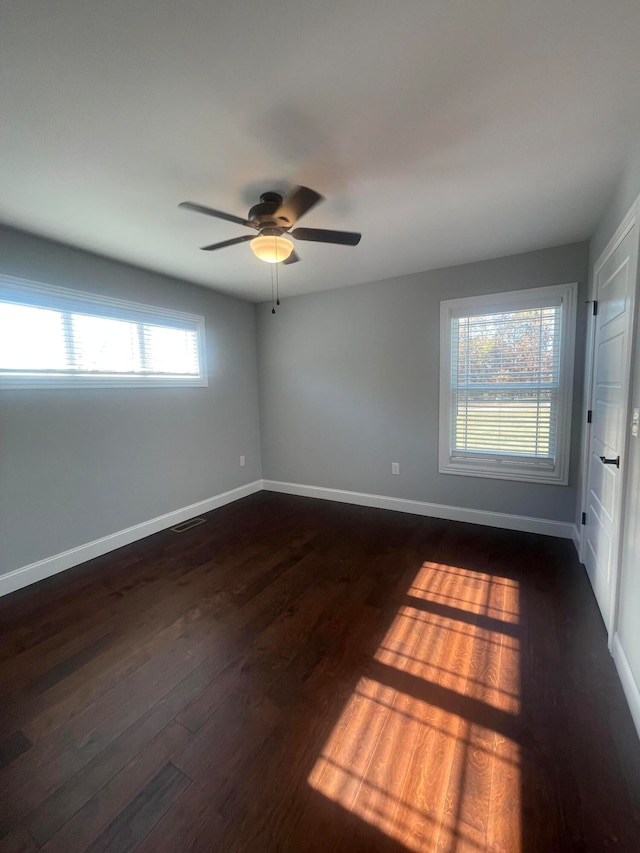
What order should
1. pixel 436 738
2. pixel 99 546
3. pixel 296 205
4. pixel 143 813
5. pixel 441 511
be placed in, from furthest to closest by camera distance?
pixel 441 511, pixel 99 546, pixel 296 205, pixel 436 738, pixel 143 813

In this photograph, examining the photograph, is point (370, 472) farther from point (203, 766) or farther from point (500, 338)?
point (203, 766)

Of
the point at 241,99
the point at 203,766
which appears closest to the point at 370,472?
the point at 203,766

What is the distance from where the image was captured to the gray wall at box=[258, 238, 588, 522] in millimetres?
3107

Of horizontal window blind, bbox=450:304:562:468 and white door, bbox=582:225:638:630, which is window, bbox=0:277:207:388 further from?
white door, bbox=582:225:638:630

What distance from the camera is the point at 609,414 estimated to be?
2016 millimetres

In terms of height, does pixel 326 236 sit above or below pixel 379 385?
above

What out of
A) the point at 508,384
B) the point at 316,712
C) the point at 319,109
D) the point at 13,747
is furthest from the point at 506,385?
the point at 13,747

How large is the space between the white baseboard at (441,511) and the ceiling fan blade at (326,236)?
8.72 feet

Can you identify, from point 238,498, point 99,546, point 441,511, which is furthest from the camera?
point 238,498

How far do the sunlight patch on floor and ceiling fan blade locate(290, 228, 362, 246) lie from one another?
2182 millimetres

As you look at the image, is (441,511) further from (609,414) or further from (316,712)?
(316,712)

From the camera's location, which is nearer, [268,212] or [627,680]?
[627,680]

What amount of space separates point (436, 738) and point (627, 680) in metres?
0.90

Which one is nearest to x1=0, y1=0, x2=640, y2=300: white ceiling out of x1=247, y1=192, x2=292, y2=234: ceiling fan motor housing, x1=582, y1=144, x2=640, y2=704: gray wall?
x1=247, y1=192, x2=292, y2=234: ceiling fan motor housing
